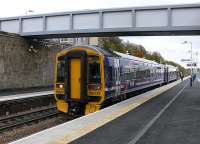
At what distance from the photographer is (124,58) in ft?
73.3

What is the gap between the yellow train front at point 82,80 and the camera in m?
17.4

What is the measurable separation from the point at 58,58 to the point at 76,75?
143cm

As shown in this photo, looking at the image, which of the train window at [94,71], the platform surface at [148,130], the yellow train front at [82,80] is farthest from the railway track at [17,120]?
the platform surface at [148,130]

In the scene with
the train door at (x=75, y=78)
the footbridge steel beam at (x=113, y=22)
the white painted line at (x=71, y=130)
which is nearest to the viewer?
the white painted line at (x=71, y=130)

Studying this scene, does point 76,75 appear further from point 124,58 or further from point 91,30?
point 91,30

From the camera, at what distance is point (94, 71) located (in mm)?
17688

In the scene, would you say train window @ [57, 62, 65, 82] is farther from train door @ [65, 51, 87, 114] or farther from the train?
train door @ [65, 51, 87, 114]

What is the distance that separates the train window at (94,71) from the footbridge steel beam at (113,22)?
11.2 metres

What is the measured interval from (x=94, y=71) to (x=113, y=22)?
13143mm

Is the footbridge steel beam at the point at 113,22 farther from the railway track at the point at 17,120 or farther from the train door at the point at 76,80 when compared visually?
the train door at the point at 76,80

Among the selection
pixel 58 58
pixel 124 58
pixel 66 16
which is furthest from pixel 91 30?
pixel 58 58

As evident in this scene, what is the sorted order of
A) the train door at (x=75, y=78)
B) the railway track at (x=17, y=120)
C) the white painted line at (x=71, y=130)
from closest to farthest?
the white painted line at (x=71, y=130) < the railway track at (x=17, y=120) < the train door at (x=75, y=78)

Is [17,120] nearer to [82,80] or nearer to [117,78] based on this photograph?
[82,80]

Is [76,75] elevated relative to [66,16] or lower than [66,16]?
lower
